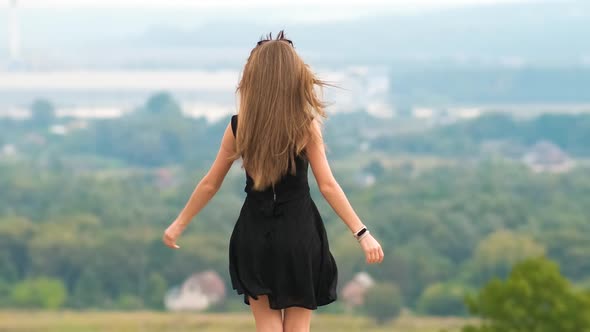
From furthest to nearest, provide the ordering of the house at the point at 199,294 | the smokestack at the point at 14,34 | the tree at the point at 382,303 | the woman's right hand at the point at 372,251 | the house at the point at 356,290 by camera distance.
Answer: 1. the smokestack at the point at 14,34
2. the house at the point at 199,294
3. the tree at the point at 382,303
4. the house at the point at 356,290
5. the woman's right hand at the point at 372,251

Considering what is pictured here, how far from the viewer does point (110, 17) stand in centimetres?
16238

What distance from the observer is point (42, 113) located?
363 feet

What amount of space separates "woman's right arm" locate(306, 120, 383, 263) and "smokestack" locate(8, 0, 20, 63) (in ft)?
436

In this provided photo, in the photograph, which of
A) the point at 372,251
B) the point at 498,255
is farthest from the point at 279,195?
the point at 498,255

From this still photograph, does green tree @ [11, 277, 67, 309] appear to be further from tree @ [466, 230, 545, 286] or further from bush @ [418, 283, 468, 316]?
tree @ [466, 230, 545, 286]

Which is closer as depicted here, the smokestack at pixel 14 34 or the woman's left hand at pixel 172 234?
the woman's left hand at pixel 172 234

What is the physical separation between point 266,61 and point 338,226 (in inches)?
2529

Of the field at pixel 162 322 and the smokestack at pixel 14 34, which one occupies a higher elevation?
the smokestack at pixel 14 34

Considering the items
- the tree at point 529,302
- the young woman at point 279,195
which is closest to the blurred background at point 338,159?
the tree at point 529,302

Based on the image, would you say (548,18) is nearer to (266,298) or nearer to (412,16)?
(412,16)

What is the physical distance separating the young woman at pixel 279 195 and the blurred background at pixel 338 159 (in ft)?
53.8

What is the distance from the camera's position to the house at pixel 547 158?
300 ft

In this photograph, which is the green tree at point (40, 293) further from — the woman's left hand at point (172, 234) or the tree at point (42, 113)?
the woman's left hand at point (172, 234)

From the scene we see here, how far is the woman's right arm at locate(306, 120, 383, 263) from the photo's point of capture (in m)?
4.27
